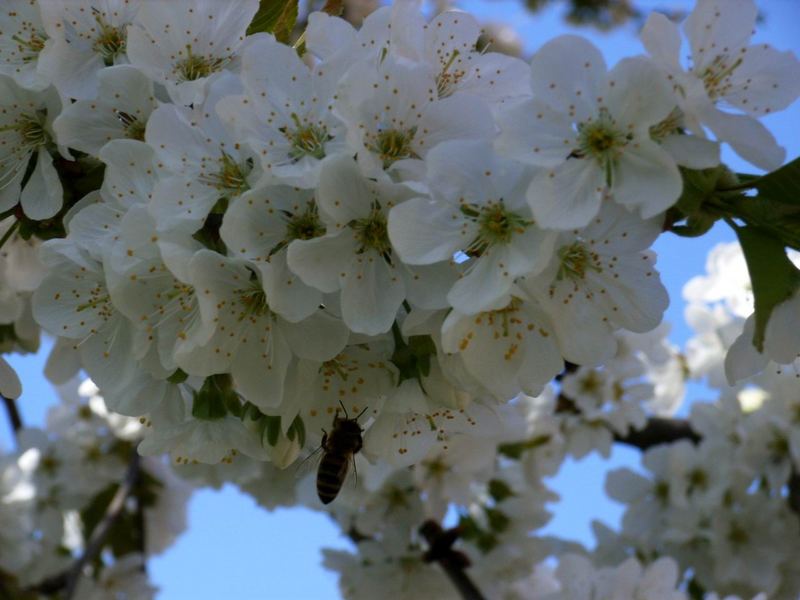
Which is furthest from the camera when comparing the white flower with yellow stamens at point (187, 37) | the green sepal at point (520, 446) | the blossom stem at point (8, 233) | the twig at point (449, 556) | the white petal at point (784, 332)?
the green sepal at point (520, 446)

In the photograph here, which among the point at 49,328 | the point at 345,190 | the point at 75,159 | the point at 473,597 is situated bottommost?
the point at 473,597

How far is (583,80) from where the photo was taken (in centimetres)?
146

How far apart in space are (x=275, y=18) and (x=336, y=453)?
2.65 feet

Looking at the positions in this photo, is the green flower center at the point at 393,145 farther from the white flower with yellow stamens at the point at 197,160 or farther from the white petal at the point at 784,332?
the white petal at the point at 784,332

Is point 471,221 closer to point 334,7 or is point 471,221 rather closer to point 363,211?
point 363,211

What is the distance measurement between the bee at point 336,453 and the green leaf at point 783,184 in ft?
2.46

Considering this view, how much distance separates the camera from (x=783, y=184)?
55.5 inches

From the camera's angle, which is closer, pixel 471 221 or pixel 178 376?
pixel 471 221

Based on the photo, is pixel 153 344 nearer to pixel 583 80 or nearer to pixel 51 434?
pixel 583 80

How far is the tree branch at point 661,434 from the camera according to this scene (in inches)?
170

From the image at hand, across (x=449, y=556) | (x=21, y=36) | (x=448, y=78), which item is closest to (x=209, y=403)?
(x=448, y=78)

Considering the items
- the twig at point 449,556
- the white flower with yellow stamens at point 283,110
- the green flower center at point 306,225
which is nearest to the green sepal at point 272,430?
the green flower center at point 306,225

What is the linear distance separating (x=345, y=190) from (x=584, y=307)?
397mm

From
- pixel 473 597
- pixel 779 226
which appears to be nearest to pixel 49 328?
pixel 779 226
